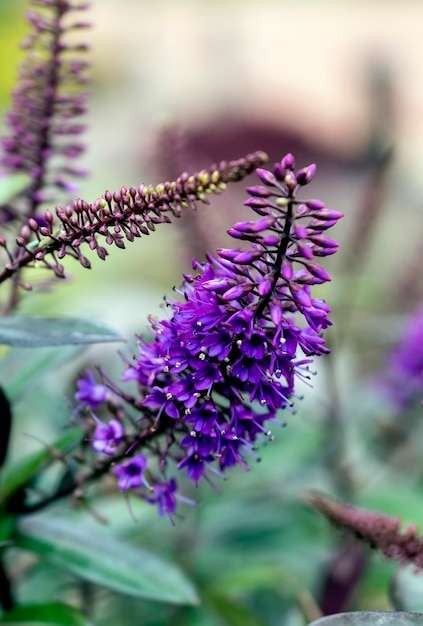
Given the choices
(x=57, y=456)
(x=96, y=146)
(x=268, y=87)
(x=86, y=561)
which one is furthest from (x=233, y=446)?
(x=268, y=87)

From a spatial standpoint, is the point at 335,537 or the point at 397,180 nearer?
the point at 335,537

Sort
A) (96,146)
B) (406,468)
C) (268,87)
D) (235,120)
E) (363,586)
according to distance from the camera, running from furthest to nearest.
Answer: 1. (268,87)
2. (235,120)
3. (96,146)
4. (406,468)
5. (363,586)

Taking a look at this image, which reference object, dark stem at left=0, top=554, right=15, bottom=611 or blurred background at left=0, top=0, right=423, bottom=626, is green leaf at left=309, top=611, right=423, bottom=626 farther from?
dark stem at left=0, top=554, right=15, bottom=611

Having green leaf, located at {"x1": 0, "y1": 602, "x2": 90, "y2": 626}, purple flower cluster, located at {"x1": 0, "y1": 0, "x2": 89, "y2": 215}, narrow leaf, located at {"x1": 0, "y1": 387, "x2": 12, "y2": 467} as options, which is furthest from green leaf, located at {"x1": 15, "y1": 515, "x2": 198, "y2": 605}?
purple flower cluster, located at {"x1": 0, "y1": 0, "x2": 89, "y2": 215}

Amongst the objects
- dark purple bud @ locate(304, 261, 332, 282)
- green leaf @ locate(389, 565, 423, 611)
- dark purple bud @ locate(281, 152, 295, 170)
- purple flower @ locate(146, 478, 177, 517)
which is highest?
dark purple bud @ locate(281, 152, 295, 170)

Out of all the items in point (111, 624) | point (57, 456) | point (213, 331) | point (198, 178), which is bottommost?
point (111, 624)

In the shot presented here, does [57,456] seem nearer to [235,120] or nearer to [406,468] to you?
[406,468]

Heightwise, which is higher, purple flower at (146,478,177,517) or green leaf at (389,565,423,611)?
purple flower at (146,478,177,517)
